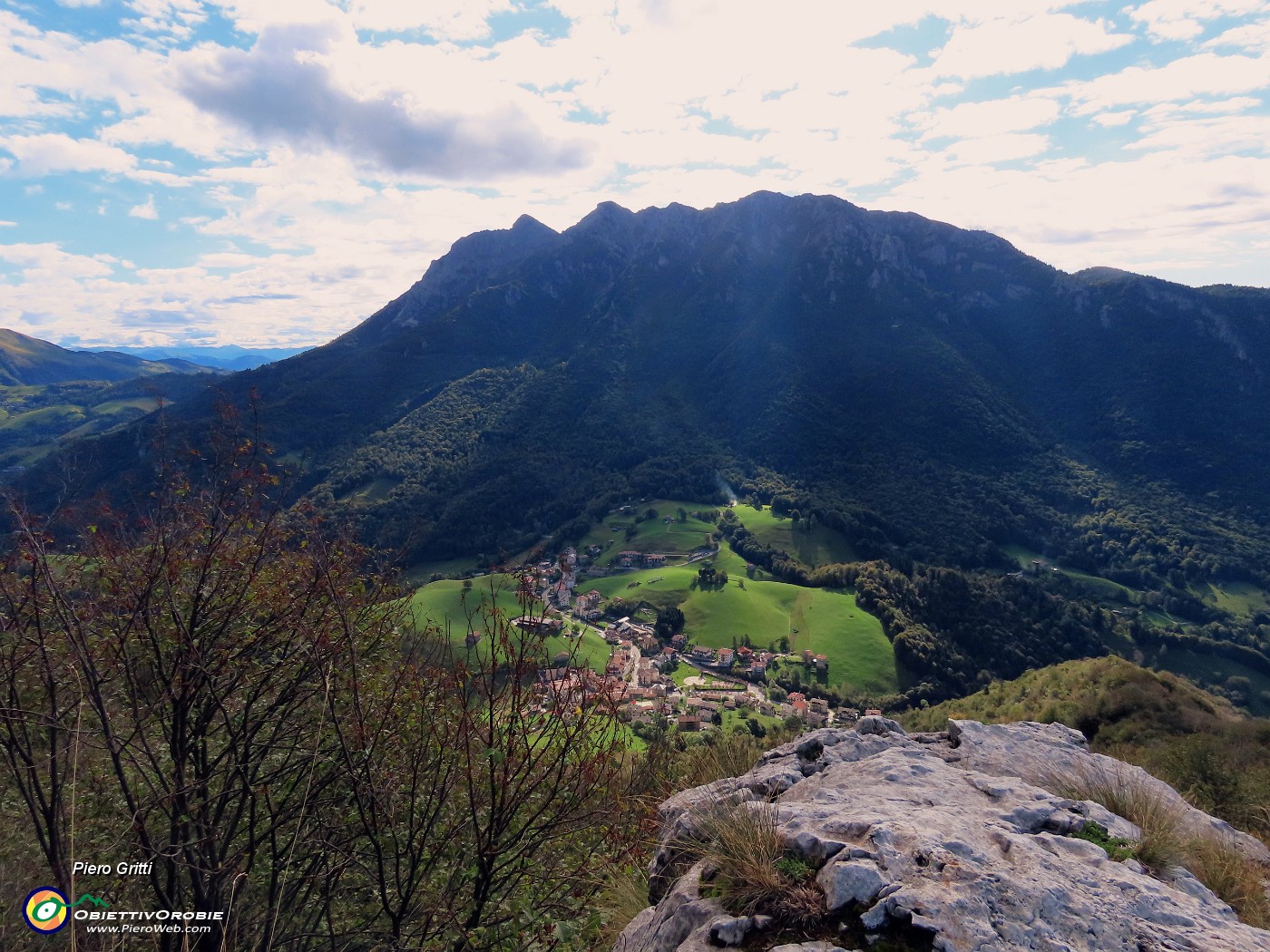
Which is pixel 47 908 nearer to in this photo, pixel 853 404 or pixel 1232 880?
pixel 1232 880

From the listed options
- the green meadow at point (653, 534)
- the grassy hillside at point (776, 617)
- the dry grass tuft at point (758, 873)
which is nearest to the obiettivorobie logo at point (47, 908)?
the dry grass tuft at point (758, 873)

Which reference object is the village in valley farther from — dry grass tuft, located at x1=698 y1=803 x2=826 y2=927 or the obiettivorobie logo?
the obiettivorobie logo

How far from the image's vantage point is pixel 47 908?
4301 mm

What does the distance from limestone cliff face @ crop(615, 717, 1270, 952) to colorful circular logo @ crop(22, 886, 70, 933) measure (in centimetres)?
433

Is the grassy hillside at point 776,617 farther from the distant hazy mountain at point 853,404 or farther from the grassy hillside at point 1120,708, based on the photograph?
the grassy hillside at point 1120,708

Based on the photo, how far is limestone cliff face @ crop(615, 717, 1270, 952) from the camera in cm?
324

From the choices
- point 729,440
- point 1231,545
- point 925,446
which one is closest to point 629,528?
point 729,440

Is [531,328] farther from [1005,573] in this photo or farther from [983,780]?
[983,780]

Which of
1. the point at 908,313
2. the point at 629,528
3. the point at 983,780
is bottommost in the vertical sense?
the point at 629,528

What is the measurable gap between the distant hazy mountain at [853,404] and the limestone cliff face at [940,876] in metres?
84.3

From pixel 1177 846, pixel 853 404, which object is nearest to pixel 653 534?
pixel 853 404

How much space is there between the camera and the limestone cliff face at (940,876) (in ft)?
10.6

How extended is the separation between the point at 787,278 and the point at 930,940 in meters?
200

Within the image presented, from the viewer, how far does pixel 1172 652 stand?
66.9m
